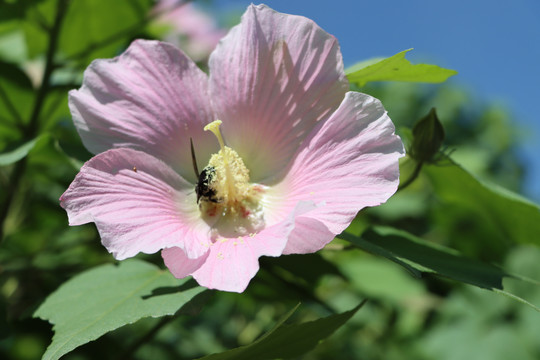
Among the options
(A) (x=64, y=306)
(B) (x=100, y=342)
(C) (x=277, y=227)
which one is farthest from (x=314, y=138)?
(B) (x=100, y=342)

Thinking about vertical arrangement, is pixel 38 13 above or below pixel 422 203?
above

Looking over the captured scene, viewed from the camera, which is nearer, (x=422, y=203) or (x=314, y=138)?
(x=314, y=138)

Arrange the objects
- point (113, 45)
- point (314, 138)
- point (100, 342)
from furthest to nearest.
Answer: point (100, 342), point (113, 45), point (314, 138)

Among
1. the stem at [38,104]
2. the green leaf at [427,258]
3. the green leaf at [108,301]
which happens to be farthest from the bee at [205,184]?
the stem at [38,104]

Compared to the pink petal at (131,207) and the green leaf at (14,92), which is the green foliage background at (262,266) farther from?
the pink petal at (131,207)

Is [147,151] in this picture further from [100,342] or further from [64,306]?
[100,342]

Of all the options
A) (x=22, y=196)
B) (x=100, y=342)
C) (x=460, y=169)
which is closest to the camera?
(x=460, y=169)
